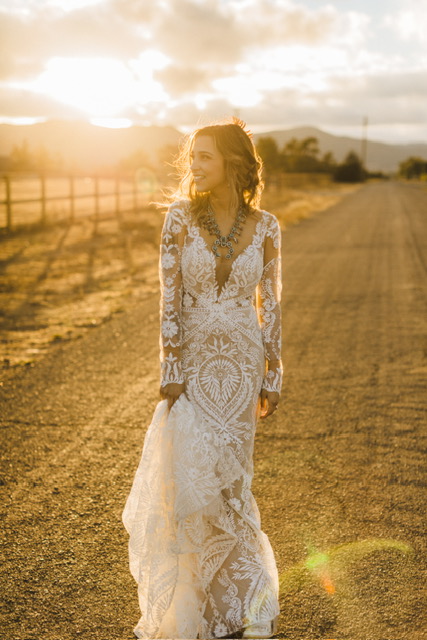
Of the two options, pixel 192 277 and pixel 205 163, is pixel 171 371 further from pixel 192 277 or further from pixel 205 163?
pixel 205 163

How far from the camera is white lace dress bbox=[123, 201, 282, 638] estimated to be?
9.07ft

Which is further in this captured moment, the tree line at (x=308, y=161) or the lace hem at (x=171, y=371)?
the tree line at (x=308, y=161)

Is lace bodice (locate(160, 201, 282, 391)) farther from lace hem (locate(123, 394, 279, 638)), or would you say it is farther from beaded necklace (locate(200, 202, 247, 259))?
lace hem (locate(123, 394, 279, 638))

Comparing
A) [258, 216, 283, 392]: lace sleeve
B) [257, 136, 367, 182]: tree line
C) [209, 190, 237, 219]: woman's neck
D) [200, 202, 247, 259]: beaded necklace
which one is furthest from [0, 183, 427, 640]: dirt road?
[257, 136, 367, 182]: tree line

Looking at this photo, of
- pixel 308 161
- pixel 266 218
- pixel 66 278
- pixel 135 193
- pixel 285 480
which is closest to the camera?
pixel 266 218

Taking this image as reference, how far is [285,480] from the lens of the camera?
4230 millimetres

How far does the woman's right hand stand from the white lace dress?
0.10 feet

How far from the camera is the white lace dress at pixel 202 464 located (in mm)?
2766

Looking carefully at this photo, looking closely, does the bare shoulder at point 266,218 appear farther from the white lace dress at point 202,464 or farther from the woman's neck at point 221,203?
the woman's neck at point 221,203

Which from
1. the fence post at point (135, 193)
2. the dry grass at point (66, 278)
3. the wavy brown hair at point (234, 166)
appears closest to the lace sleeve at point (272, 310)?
the wavy brown hair at point (234, 166)

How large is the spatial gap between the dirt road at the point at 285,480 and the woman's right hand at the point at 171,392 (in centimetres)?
94

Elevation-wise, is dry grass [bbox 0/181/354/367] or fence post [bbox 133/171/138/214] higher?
fence post [bbox 133/171/138/214]

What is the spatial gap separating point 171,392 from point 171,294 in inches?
16.2

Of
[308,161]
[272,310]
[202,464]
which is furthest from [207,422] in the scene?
[308,161]
